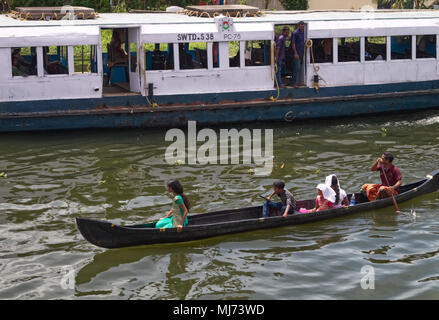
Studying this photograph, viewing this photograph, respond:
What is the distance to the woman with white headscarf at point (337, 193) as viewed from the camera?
11969 mm

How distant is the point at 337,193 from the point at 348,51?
823 cm

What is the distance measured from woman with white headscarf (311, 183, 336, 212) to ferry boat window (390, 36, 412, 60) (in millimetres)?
8735

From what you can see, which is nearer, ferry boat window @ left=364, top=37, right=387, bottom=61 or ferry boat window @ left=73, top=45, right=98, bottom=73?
ferry boat window @ left=73, top=45, right=98, bottom=73

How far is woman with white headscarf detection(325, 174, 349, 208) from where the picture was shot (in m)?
12.0

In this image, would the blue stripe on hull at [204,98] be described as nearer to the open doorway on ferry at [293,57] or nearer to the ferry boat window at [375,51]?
the open doorway on ferry at [293,57]

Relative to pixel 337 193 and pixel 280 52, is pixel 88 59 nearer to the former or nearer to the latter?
pixel 280 52

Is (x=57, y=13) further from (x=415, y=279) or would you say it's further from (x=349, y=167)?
(x=415, y=279)

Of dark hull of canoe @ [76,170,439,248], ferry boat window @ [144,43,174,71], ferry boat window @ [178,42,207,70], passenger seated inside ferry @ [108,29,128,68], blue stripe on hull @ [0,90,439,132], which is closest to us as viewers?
dark hull of canoe @ [76,170,439,248]

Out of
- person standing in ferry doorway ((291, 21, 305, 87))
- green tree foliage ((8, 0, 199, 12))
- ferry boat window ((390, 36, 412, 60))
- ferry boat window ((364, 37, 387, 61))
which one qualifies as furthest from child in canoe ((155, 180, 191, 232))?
green tree foliage ((8, 0, 199, 12))

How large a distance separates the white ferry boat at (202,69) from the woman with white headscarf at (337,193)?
20.1 feet

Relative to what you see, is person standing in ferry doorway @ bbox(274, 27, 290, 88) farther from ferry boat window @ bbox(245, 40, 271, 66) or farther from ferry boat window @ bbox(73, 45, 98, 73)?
ferry boat window @ bbox(73, 45, 98, 73)

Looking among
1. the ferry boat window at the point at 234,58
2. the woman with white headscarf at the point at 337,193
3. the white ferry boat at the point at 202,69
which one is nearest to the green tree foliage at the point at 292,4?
the white ferry boat at the point at 202,69

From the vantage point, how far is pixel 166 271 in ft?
33.7

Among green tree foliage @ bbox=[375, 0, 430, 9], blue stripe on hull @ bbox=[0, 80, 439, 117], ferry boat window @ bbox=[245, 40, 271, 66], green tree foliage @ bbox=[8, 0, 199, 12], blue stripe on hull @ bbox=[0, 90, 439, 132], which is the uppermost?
green tree foliage @ bbox=[8, 0, 199, 12]
